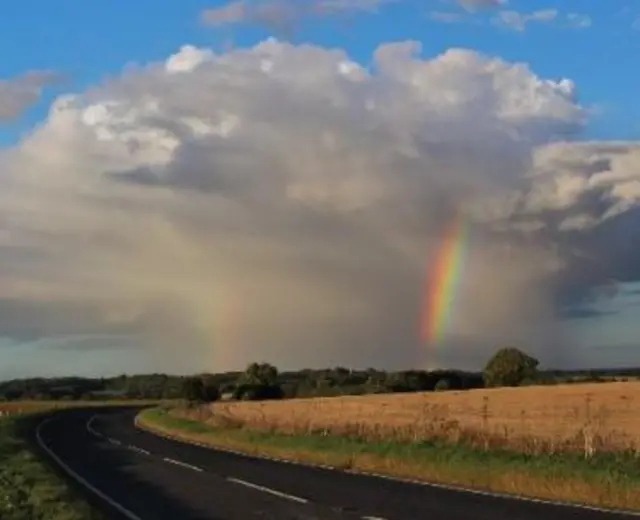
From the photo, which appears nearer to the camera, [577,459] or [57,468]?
[577,459]

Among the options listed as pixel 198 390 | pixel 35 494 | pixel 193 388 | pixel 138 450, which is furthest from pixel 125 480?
pixel 193 388

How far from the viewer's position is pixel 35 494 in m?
25.4

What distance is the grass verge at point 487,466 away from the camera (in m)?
22.6

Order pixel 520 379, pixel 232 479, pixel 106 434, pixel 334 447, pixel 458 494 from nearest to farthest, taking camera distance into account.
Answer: pixel 458 494 → pixel 232 479 → pixel 334 447 → pixel 106 434 → pixel 520 379

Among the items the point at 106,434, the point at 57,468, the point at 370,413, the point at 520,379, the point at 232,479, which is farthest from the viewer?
the point at 520,379

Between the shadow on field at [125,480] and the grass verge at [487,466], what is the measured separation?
5253 mm

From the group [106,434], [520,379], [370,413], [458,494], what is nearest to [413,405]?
[370,413]

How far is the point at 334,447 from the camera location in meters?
39.0

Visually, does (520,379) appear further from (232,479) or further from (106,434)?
(232,479)

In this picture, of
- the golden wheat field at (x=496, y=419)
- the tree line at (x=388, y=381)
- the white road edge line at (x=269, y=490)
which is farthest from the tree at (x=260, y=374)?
the white road edge line at (x=269, y=490)

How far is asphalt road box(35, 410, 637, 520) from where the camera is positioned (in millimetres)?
20078

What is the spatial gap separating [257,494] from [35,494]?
197 inches

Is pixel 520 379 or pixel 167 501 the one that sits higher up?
pixel 520 379

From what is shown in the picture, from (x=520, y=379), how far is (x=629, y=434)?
71076mm
